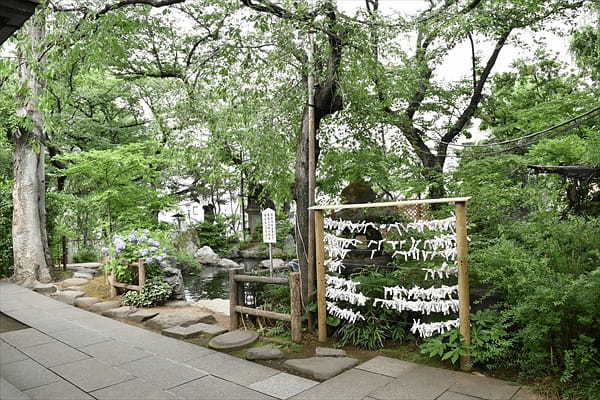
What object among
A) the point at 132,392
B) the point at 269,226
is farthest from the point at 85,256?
the point at 132,392

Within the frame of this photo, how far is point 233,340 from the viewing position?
4.69 meters

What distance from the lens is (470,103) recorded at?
376 inches

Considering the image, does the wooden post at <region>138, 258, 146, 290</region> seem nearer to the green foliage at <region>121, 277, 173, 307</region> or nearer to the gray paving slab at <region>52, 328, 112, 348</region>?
the green foliage at <region>121, 277, 173, 307</region>

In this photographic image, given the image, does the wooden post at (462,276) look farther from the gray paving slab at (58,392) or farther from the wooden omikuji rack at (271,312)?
the gray paving slab at (58,392)

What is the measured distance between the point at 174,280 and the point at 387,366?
4678 millimetres

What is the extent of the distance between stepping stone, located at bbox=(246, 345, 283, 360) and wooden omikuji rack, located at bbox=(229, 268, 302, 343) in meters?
0.49

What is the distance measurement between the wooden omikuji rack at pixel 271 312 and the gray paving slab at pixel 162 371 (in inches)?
49.3

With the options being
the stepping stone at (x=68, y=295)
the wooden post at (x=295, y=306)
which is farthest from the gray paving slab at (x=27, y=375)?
the stepping stone at (x=68, y=295)

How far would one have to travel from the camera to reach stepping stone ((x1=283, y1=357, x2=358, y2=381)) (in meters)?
3.68


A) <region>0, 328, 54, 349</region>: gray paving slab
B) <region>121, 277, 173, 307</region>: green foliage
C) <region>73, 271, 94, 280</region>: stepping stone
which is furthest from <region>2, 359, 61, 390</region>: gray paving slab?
<region>73, 271, 94, 280</region>: stepping stone

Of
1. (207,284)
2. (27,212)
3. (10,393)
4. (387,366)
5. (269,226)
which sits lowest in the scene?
(207,284)

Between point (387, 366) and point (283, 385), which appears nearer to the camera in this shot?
point (283, 385)

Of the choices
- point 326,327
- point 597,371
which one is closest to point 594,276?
point 597,371

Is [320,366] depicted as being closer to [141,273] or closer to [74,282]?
[141,273]
